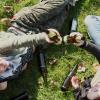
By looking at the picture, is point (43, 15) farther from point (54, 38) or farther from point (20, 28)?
point (54, 38)

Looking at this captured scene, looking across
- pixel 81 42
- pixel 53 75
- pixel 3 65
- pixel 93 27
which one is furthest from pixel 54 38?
pixel 93 27

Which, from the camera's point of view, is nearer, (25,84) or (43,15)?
(25,84)

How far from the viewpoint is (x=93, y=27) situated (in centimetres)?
519

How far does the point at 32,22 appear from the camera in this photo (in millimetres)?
5066

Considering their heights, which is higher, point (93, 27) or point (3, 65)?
point (93, 27)

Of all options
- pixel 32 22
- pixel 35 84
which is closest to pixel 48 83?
pixel 35 84

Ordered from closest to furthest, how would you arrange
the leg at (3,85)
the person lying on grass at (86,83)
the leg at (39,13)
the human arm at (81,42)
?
the person lying on grass at (86,83), the human arm at (81,42), the leg at (3,85), the leg at (39,13)

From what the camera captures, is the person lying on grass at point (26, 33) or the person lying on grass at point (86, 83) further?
the person lying on grass at point (26, 33)

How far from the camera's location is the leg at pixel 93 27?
5.08 meters

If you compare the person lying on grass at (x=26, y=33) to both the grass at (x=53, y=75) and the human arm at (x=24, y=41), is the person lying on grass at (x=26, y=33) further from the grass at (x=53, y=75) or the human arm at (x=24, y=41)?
the grass at (x=53, y=75)

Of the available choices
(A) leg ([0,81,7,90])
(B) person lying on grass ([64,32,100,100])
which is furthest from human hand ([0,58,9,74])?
(B) person lying on grass ([64,32,100,100])

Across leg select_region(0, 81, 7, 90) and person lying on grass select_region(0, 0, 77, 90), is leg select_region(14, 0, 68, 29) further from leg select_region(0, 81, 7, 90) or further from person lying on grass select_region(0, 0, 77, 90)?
leg select_region(0, 81, 7, 90)

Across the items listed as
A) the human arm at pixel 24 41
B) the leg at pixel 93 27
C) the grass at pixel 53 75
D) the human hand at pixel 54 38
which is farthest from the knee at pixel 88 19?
the human hand at pixel 54 38

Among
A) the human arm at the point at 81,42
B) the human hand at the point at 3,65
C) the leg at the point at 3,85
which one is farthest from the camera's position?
the leg at the point at 3,85
